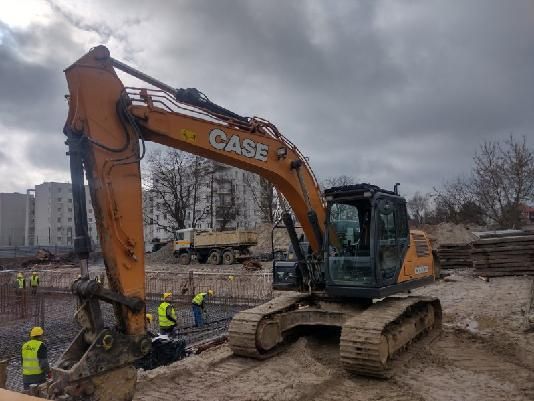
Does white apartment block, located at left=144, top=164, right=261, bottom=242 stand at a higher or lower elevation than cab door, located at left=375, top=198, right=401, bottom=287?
higher

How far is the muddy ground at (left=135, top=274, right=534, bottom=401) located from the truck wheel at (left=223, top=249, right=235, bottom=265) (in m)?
24.2

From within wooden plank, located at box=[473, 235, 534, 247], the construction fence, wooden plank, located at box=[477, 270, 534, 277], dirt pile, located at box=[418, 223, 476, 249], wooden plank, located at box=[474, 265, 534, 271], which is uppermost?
dirt pile, located at box=[418, 223, 476, 249]

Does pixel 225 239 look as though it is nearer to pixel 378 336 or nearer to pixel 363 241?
pixel 363 241

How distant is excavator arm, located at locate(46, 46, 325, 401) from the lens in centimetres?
428

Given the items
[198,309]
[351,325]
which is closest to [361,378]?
[351,325]

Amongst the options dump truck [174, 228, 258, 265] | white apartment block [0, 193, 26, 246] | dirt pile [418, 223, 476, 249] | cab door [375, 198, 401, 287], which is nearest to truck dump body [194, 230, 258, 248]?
dump truck [174, 228, 258, 265]

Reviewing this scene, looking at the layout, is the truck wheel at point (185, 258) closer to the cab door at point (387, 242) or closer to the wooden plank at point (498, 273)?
the wooden plank at point (498, 273)

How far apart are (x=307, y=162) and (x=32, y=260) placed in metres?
38.9

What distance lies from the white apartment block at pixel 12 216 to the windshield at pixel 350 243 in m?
107

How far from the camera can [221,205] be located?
66250 mm

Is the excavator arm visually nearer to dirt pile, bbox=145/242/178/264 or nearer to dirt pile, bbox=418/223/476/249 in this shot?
dirt pile, bbox=418/223/476/249

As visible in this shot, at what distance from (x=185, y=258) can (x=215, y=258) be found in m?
3.68

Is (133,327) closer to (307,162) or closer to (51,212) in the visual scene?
(307,162)

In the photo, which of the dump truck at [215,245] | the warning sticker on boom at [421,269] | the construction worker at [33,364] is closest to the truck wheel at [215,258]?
the dump truck at [215,245]
